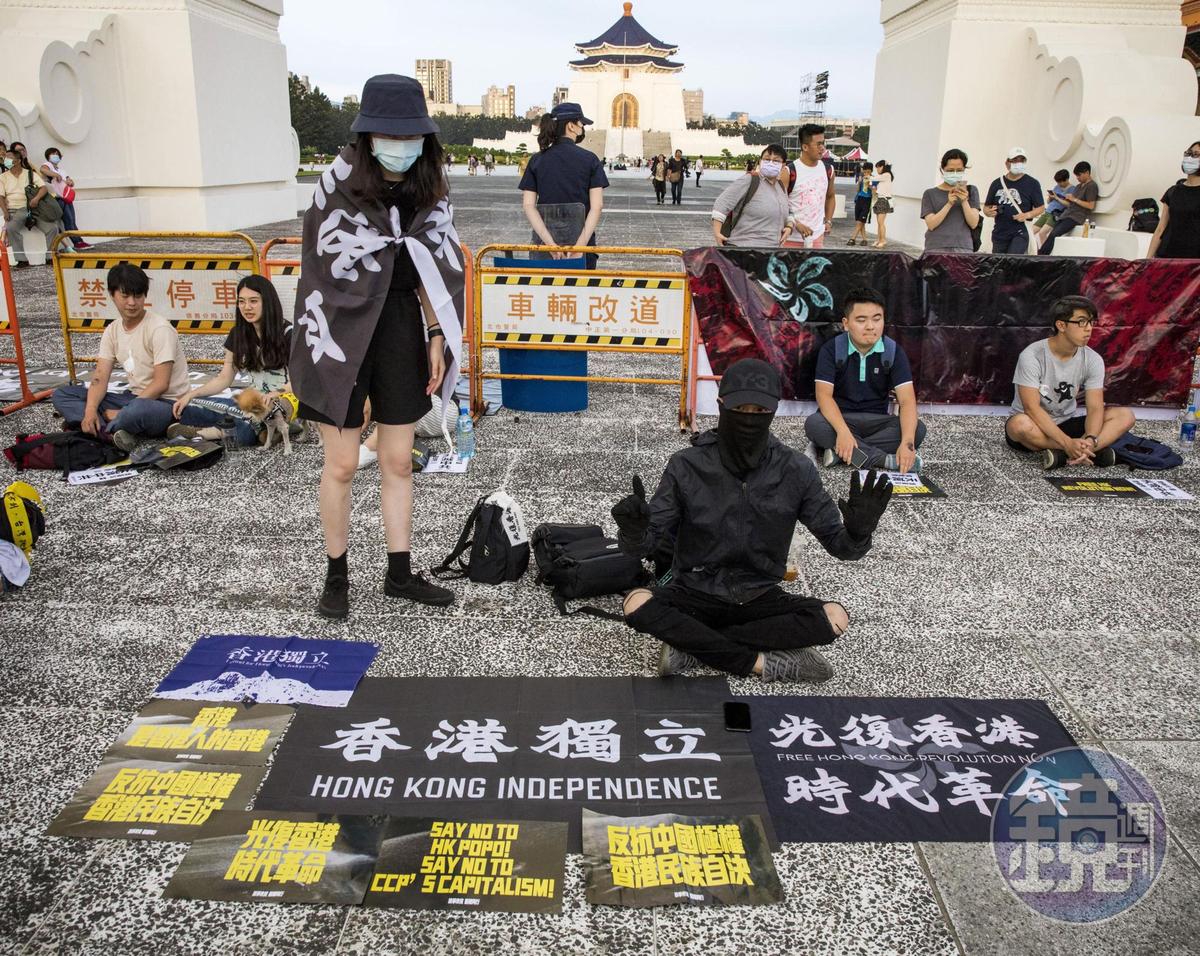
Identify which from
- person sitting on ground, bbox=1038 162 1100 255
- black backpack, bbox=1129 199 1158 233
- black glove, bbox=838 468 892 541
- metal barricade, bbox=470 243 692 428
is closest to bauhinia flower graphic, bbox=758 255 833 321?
metal barricade, bbox=470 243 692 428

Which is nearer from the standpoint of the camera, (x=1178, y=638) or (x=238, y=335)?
(x=1178, y=638)

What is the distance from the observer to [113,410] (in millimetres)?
6668

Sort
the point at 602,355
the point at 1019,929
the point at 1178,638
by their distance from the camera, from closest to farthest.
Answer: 1. the point at 1019,929
2. the point at 1178,638
3. the point at 602,355

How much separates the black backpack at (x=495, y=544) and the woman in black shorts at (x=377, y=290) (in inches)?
24.6

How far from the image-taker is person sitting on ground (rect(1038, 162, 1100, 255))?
13368 millimetres

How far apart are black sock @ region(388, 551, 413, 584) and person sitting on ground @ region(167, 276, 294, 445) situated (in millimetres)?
2514

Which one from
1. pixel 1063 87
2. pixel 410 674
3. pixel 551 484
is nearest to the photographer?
pixel 410 674

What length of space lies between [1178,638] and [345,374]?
3.90 metres

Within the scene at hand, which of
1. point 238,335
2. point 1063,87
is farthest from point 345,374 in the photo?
point 1063,87

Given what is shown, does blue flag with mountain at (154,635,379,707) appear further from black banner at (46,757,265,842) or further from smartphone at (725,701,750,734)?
smartphone at (725,701,750,734)

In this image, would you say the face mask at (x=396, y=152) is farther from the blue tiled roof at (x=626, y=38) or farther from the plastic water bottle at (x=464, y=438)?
the blue tiled roof at (x=626, y=38)

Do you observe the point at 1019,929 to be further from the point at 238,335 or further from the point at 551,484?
the point at 238,335

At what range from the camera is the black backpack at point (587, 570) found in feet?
15.3

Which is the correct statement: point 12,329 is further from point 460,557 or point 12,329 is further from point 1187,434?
point 1187,434
